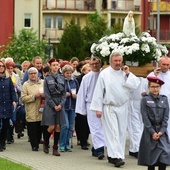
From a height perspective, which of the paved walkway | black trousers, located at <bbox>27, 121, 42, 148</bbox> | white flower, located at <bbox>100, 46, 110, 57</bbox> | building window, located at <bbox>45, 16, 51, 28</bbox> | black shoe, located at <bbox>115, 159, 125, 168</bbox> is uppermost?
building window, located at <bbox>45, 16, 51, 28</bbox>

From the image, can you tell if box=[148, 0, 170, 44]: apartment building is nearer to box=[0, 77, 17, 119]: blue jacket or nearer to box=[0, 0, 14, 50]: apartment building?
box=[0, 0, 14, 50]: apartment building

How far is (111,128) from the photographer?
16531mm

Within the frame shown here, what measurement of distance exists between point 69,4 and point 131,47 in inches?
2481

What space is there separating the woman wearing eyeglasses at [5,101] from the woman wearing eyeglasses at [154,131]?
17.0 feet

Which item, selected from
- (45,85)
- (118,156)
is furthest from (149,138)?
(45,85)

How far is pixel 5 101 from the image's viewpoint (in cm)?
1852

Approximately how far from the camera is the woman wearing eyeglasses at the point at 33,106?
1881cm

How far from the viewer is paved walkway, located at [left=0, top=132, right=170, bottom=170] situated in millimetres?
16109

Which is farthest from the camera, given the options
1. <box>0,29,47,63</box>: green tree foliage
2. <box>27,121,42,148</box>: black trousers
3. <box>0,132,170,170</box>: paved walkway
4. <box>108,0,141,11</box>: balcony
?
<box>108,0,141,11</box>: balcony

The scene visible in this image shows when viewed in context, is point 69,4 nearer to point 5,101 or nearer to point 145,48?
point 145,48

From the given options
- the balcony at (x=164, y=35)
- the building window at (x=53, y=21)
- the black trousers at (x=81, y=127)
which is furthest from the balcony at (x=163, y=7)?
the black trousers at (x=81, y=127)

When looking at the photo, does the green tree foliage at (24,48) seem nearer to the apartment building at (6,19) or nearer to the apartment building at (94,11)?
the apartment building at (6,19)

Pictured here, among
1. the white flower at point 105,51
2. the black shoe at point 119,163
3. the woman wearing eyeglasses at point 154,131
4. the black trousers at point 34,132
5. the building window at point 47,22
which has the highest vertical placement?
the building window at point 47,22

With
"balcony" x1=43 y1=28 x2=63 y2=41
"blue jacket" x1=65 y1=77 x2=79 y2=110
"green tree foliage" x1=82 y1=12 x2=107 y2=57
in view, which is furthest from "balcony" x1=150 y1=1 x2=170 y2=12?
"blue jacket" x1=65 y1=77 x2=79 y2=110
